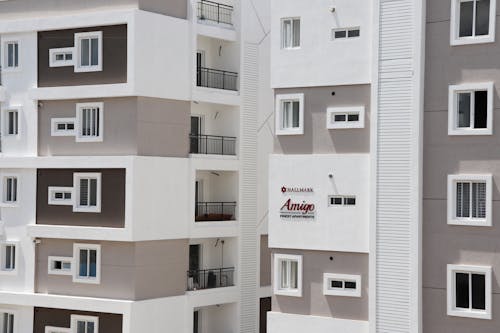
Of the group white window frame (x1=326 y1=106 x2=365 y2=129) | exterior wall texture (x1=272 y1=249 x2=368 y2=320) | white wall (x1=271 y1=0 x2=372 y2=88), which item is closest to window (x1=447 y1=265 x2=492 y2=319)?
exterior wall texture (x1=272 y1=249 x2=368 y2=320)

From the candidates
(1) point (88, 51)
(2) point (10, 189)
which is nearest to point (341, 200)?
(1) point (88, 51)

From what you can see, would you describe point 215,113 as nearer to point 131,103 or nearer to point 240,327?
point 131,103

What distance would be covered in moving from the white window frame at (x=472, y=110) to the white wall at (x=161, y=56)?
10.1m

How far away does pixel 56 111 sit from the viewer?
3406 cm

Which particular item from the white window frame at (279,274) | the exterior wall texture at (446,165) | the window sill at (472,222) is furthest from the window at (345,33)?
the white window frame at (279,274)

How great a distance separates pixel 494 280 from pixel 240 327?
1146 cm

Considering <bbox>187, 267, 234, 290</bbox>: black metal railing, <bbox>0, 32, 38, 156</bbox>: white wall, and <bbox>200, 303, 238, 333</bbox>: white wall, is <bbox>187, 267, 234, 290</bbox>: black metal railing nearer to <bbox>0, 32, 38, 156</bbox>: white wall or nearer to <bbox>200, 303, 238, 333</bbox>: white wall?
<bbox>200, 303, 238, 333</bbox>: white wall

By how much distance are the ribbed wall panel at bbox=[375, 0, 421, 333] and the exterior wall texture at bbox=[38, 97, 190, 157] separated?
8.09 m

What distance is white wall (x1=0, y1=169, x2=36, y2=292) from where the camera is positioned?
3428 centimetres

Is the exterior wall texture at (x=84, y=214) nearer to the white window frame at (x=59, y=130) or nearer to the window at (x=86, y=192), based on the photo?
the window at (x=86, y=192)

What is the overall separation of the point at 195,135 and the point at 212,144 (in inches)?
27.9

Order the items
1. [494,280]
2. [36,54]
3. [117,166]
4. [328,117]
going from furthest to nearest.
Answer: [36,54] < [117,166] < [328,117] < [494,280]

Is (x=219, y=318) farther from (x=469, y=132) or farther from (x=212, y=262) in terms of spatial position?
(x=469, y=132)

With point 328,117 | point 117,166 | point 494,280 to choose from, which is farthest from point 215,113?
point 494,280
